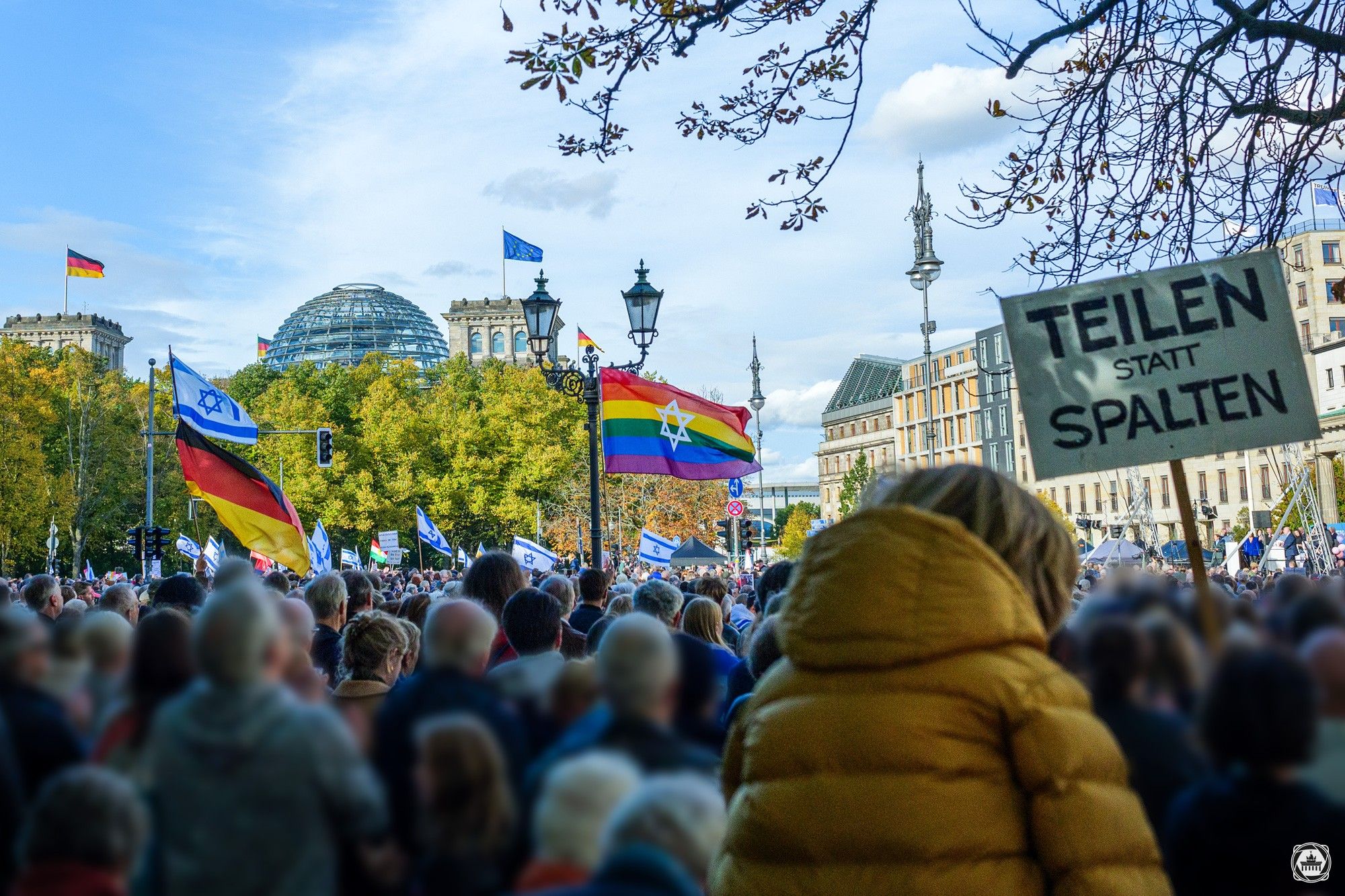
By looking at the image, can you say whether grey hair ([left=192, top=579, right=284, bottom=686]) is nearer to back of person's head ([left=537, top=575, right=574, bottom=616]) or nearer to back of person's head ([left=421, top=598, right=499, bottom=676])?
back of person's head ([left=421, top=598, right=499, bottom=676])

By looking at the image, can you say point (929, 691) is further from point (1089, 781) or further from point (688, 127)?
point (688, 127)

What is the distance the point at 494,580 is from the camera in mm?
3037

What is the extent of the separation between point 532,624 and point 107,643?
2.85 feet

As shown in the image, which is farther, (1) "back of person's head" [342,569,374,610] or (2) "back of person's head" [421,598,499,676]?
(1) "back of person's head" [342,569,374,610]

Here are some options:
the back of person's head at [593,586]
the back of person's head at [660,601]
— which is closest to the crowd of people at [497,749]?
the back of person's head at [660,601]

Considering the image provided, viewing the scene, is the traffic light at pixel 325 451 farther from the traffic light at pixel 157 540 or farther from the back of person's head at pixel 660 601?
the traffic light at pixel 157 540

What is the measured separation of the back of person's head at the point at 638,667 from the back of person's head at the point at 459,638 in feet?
0.36

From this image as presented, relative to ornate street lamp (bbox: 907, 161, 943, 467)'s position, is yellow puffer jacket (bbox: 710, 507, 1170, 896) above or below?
below

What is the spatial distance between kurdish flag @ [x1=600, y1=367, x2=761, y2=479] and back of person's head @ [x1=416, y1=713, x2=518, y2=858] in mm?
11210

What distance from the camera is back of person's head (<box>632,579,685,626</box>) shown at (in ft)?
19.4

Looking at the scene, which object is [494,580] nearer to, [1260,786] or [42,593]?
[42,593]

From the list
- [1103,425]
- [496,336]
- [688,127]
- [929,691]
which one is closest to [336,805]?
[929,691]

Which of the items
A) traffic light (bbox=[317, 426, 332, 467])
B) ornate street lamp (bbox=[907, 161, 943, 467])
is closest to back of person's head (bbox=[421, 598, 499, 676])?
traffic light (bbox=[317, 426, 332, 467])

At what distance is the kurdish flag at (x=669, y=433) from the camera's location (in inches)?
512
